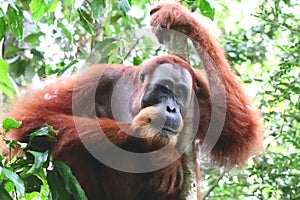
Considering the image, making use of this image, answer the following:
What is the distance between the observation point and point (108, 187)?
2615 millimetres

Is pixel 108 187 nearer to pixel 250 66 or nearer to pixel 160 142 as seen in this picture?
pixel 160 142

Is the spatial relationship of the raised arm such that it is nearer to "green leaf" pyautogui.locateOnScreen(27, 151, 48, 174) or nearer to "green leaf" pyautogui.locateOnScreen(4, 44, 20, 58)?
"green leaf" pyautogui.locateOnScreen(27, 151, 48, 174)

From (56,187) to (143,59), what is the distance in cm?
184

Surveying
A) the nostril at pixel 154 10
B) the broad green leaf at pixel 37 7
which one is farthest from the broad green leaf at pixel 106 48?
the broad green leaf at pixel 37 7

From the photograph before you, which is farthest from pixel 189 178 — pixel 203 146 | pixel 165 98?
pixel 203 146

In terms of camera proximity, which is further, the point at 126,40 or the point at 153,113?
the point at 126,40

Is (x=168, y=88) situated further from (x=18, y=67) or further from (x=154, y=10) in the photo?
(x=18, y=67)

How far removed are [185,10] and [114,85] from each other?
0.52 meters

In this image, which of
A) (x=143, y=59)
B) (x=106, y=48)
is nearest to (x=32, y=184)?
(x=106, y=48)

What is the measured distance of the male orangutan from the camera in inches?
98.0

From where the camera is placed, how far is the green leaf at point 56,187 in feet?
6.26

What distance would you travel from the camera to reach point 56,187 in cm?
192

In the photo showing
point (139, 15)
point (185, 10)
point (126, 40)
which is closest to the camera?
point (185, 10)

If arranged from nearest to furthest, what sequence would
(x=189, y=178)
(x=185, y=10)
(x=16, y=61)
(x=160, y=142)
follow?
(x=189, y=178), (x=160, y=142), (x=185, y=10), (x=16, y=61)
